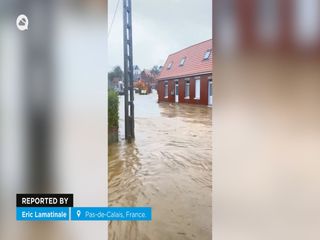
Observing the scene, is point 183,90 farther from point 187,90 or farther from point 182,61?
point 182,61

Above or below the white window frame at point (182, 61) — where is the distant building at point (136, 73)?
below

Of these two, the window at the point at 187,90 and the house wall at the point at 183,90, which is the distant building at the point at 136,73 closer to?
the house wall at the point at 183,90

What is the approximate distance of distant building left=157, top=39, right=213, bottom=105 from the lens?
1065 mm

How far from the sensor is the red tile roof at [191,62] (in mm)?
1062

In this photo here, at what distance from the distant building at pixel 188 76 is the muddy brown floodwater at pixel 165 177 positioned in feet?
0.24

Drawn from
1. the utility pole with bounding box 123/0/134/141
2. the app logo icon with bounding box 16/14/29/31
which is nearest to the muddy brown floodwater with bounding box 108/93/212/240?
the utility pole with bounding box 123/0/134/141

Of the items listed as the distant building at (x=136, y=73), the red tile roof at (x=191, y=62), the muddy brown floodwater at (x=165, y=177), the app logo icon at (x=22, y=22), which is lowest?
the muddy brown floodwater at (x=165, y=177)

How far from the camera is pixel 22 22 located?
1.03 metres

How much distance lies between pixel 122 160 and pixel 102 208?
206 millimetres

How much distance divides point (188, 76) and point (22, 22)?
27.0 inches

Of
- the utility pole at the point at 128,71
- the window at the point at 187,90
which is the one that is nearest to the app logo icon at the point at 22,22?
the utility pole at the point at 128,71

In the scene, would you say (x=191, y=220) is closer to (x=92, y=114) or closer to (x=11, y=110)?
(x=92, y=114)

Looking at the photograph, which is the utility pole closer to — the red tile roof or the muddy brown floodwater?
the muddy brown floodwater

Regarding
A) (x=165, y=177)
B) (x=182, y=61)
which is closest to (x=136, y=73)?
(x=182, y=61)
